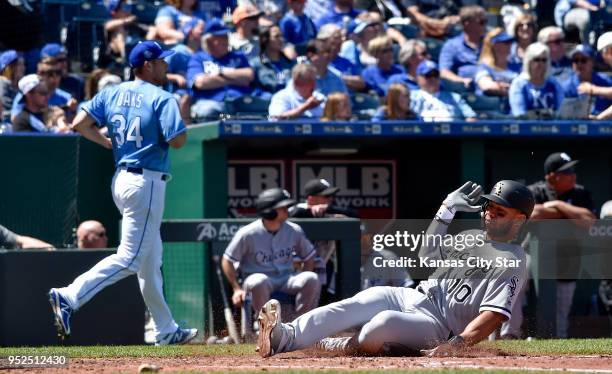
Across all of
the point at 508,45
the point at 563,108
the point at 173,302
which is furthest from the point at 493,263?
the point at 508,45

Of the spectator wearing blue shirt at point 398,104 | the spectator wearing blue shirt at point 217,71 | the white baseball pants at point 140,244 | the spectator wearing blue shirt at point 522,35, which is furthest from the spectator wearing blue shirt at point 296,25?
the white baseball pants at point 140,244

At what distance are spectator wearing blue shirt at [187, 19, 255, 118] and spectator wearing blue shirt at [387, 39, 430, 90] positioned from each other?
4.93 ft

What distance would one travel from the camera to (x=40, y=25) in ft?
40.9

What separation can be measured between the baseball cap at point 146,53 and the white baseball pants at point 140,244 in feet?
2.46

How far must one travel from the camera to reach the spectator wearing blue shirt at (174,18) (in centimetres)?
1217

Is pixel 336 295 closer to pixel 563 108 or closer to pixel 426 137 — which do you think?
pixel 426 137

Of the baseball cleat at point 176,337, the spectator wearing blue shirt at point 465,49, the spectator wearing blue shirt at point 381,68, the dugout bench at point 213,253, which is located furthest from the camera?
the spectator wearing blue shirt at point 465,49

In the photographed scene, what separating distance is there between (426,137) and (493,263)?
4.39 meters

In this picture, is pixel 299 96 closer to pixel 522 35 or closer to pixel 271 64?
pixel 271 64

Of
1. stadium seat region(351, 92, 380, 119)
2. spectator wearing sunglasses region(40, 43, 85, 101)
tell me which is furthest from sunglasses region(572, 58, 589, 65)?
spectator wearing sunglasses region(40, 43, 85, 101)

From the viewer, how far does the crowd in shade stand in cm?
1091

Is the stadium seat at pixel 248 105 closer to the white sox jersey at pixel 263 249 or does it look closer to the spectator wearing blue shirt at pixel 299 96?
the spectator wearing blue shirt at pixel 299 96

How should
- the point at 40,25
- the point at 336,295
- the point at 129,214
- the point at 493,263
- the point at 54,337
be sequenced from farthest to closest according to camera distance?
1. the point at 40,25
2. the point at 336,295
3. the point at 54,337
4. the point at 129,214
5. the point at 493,263

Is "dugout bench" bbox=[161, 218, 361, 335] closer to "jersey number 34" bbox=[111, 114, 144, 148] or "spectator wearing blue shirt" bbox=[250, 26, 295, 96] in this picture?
"jersey number 34" bbox=[111, 114, 144, 148]
